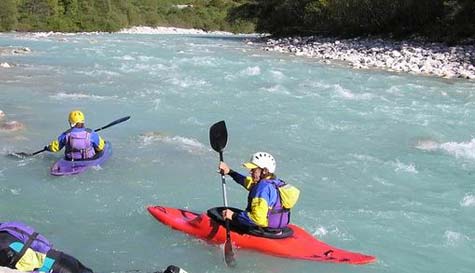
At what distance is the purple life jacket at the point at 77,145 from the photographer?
673cm

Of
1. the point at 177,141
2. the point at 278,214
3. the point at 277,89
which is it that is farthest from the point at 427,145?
the point at 277,89

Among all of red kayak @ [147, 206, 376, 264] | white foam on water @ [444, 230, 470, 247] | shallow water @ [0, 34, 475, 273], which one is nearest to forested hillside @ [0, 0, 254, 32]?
shallow water @ [0, 34, 475, 273]

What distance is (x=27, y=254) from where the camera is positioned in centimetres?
340

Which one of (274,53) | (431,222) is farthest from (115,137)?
(274,53)

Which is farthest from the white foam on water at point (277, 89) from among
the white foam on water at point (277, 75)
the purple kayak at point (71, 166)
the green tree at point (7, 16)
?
the green tree at point (7, 16)

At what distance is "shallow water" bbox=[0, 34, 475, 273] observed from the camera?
4938mm

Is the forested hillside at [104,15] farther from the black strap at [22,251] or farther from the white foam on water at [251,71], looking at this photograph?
the black strap at [22,251]

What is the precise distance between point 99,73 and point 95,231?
10.6 metres

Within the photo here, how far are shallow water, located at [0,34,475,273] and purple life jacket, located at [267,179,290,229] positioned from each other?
0.29 meters

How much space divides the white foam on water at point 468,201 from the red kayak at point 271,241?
1.92 metres

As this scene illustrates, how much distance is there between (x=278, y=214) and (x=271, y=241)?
0.75 feet

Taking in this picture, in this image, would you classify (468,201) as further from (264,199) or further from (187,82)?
(187,82)

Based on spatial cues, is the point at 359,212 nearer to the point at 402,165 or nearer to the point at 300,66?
the point at 402,165

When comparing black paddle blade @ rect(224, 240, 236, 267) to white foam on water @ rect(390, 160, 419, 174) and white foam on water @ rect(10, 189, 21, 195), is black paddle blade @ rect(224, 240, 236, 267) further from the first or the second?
white foam on water @ rect(390, 160, 419, 174)
